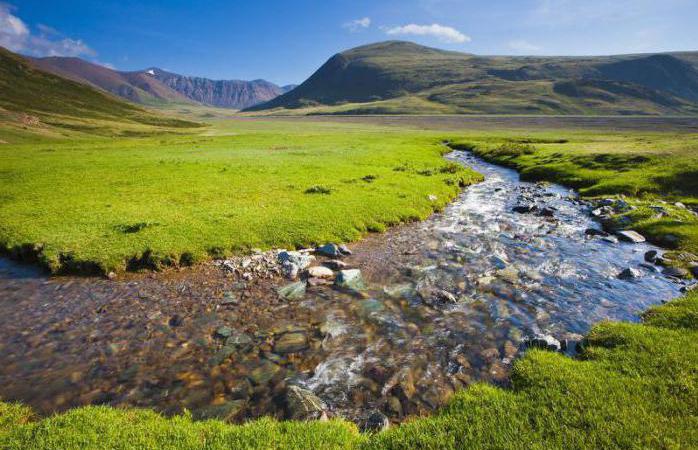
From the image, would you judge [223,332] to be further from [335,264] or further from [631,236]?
[631,236]

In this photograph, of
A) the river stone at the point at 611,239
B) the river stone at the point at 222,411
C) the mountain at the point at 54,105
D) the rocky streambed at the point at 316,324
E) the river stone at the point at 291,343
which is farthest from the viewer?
the mountain at the point at 54,105

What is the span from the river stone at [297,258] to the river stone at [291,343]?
17.3 ft

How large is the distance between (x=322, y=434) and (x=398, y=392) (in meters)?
2.77

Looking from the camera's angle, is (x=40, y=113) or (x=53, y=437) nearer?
(x=53, y=437)

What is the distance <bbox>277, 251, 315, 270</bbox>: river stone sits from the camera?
55.8 feet

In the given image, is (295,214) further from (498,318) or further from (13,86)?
(13,86)

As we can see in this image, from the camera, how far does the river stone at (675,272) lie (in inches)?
603

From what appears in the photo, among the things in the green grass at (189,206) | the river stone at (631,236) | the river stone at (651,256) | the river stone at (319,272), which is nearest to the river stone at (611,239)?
the river stone at (631,236)

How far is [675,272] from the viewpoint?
15.6 m

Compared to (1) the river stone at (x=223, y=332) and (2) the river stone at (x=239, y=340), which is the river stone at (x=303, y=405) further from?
(1) the river stone at (x=223, y=332)

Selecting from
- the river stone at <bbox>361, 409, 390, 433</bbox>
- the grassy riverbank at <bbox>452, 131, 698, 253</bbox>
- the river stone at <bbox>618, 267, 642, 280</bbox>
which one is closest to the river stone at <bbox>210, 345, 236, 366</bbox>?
the river stone at <bbox>361, 409, 390, 433</bbox>

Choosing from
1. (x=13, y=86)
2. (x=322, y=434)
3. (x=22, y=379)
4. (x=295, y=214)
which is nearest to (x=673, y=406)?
(x=322, y=434)

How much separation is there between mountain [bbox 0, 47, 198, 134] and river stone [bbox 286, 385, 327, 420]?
121 m

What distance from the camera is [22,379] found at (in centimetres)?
958
